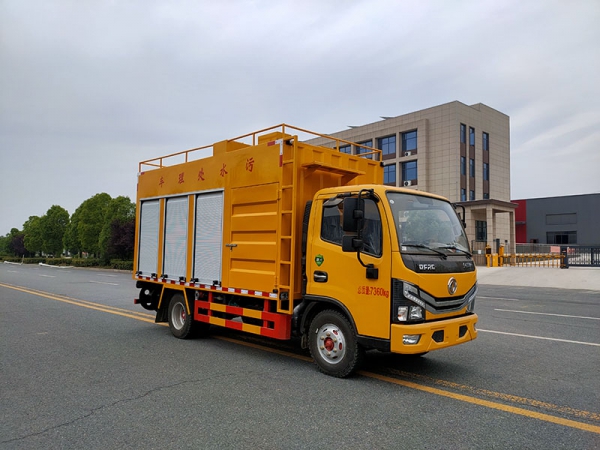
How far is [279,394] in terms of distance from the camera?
15.8 ft

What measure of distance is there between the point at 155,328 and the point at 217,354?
2780 millimetres

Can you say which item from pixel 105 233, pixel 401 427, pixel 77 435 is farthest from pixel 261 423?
pixel 105 233

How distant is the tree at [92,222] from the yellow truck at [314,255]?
5097 centimetres

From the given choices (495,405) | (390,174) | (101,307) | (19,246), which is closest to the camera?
(495,405)

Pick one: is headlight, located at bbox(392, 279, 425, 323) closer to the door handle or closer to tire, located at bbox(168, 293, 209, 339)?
the door handle

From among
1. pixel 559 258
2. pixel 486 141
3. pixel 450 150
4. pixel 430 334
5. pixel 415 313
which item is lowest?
pixel 430 334

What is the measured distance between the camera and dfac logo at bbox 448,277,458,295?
5.27 meters

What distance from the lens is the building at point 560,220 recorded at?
201 ft

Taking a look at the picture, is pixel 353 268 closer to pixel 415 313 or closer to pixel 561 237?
pixel 415 313

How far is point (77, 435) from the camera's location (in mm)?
3807

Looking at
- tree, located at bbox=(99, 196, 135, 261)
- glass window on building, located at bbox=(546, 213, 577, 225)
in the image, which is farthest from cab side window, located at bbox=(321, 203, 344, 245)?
glass window on building, located at bbox=(546, 213, 577, 225)

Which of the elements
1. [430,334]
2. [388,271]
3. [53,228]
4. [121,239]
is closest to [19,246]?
[53,228]

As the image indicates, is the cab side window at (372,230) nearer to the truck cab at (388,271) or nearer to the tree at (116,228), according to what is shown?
the truck cab at (388,271)

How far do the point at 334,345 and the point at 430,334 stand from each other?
1.18 meters
